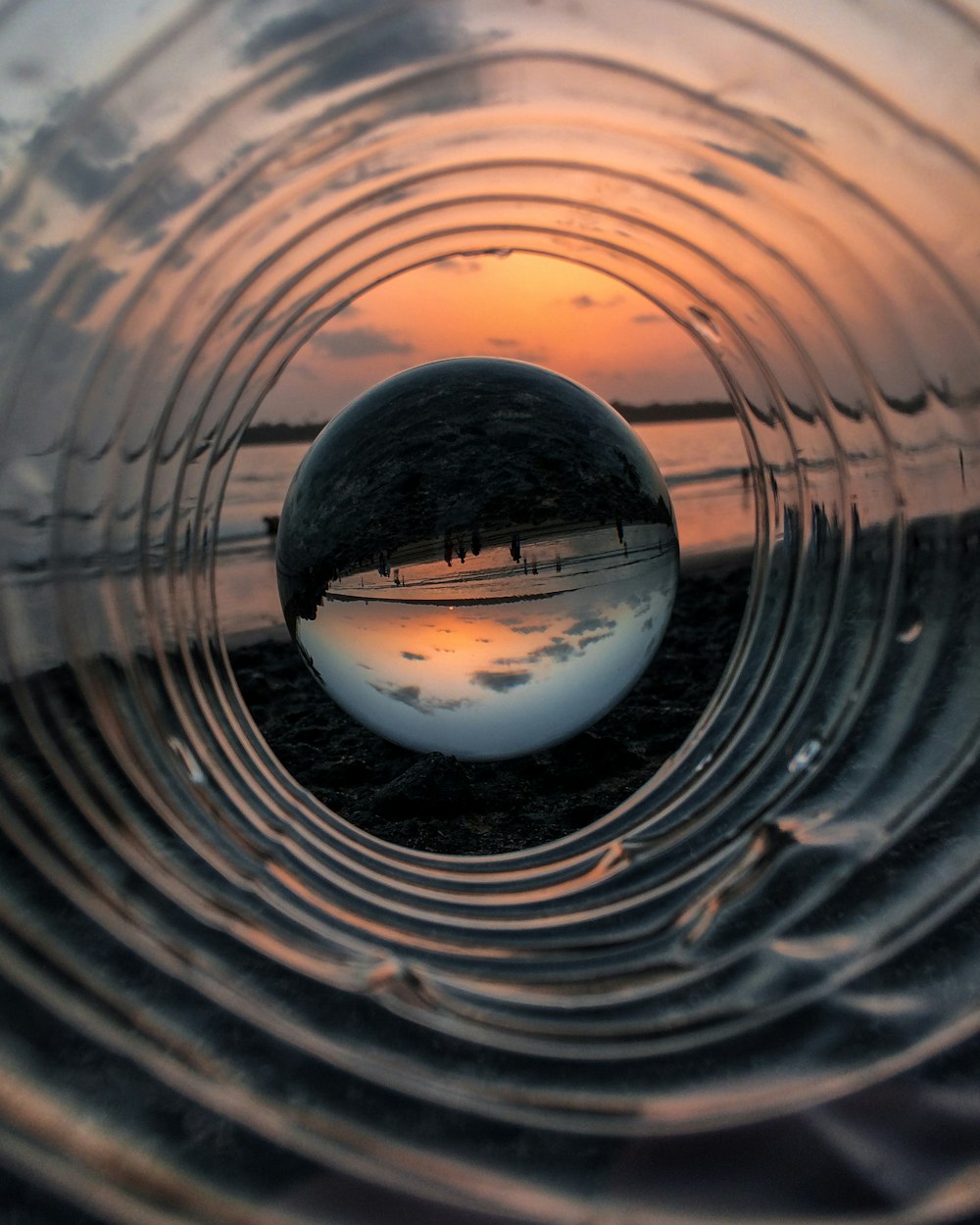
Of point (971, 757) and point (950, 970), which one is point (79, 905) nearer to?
point (950, 970)

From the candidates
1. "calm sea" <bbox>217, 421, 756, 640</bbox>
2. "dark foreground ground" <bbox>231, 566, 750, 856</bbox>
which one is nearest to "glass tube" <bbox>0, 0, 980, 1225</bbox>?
"dark foreground ground" <bbox>231, 566, 750, 856</bbox>

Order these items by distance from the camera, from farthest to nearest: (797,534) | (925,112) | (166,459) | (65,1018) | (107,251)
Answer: (797,534) < (166,459) < (107,251) < (925,112) < (65,1018)

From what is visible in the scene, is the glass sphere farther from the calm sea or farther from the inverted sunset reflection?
the calm sea

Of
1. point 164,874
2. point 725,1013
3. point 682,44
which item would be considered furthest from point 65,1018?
point 682,44

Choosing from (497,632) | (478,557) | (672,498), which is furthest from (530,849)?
(672,498)

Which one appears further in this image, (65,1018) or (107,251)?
(107,251)

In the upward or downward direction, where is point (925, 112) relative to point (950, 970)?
upward
